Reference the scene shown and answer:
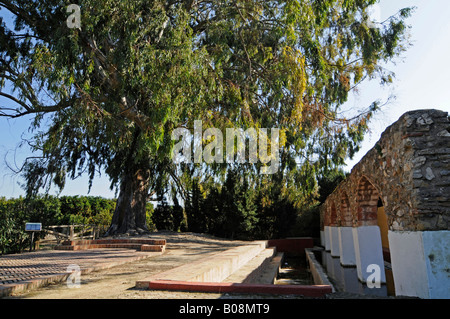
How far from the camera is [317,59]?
7.82m

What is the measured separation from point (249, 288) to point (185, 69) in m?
4.39

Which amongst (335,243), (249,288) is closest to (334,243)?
(335,243)

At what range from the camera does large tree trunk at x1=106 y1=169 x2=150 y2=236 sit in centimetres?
1253

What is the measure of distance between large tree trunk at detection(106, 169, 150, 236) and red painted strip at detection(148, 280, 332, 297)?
30.0 feet

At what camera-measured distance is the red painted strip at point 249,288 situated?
3.35 metres

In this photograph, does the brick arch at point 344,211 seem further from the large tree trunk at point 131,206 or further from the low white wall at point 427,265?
the large tree trunk at point 131,206

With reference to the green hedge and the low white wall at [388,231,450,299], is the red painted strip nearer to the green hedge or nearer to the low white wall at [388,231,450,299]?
the low white wall at [388,231,450,299]

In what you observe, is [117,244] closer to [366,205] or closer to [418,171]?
[366,205]

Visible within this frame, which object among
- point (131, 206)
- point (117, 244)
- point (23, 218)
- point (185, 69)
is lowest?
point (117, 244)

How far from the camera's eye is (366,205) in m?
7.26

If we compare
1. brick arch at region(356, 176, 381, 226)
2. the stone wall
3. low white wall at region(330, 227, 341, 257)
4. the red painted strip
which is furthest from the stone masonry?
low white wall at region(330, 227, 341, 257)
